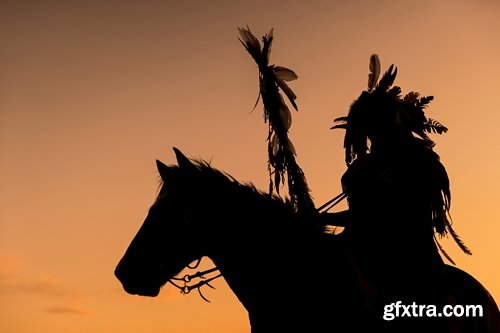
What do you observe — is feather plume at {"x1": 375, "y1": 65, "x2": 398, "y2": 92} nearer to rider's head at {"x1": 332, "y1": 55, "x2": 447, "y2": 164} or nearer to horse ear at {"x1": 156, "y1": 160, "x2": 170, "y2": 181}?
rider's head at {"x1": 332, "y1": 55, "x2": 447, "y2": 164}

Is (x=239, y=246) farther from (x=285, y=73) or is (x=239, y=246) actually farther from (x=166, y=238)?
(x=285, y=73)

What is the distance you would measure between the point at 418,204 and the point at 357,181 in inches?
28.1

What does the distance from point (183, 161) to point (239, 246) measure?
970 millimetres

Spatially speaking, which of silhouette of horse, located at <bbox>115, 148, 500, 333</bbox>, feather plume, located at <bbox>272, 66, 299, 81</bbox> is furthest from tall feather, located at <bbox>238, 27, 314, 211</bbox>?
silhouette of horse, located at <bbox>115, 148, 500, 333</bbox>

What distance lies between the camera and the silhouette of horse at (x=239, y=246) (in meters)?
5.87

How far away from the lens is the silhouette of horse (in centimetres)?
587

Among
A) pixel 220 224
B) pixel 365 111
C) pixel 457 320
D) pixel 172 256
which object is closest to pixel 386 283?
pixel 457 320

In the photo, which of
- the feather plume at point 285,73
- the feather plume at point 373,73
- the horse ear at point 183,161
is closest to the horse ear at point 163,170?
the horse ear at point 183,161

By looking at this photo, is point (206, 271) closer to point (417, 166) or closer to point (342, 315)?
point (342, 315)

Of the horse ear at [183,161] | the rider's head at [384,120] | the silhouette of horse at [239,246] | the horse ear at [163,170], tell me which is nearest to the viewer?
the silhouette of horse at [239,246]

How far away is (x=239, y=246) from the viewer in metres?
6.12

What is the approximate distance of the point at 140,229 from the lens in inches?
245

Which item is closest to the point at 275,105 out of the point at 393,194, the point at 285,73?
the point at 285,73

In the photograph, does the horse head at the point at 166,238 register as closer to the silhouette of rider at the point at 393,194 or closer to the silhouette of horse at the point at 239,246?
the silhouette of horse at the point at 239,246
